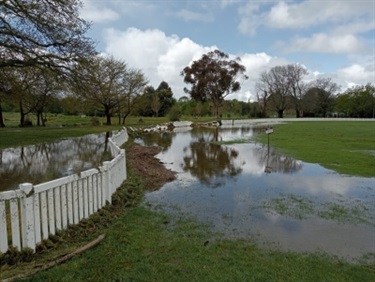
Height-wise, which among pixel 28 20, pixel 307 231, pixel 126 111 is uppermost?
pixel 28 20

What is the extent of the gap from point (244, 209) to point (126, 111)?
35.6m

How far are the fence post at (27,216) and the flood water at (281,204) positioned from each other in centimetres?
280

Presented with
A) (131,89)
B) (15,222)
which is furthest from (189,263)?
(131,89)

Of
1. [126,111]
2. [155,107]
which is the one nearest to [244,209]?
[126,111]

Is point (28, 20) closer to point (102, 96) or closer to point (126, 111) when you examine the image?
point (102, 96)

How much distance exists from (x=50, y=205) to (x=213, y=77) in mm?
51346

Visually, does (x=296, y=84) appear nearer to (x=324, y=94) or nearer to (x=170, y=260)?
(x=324, y=94)

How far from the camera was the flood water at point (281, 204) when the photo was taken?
4715 mm

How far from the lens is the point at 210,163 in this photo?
11.9m

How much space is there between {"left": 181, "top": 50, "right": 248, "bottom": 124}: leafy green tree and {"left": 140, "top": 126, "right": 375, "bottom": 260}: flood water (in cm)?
4393

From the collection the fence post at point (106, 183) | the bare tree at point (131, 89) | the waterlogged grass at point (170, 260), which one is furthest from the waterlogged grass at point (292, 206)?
the bare tree at point (131, 89)

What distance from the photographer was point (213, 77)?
53.5m

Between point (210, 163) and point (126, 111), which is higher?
point (126, 111)

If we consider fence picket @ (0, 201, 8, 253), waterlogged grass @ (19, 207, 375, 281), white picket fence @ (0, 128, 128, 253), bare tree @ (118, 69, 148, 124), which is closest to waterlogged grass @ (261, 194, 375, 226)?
waterlogged grass @ (19, 207, 375, 281)
